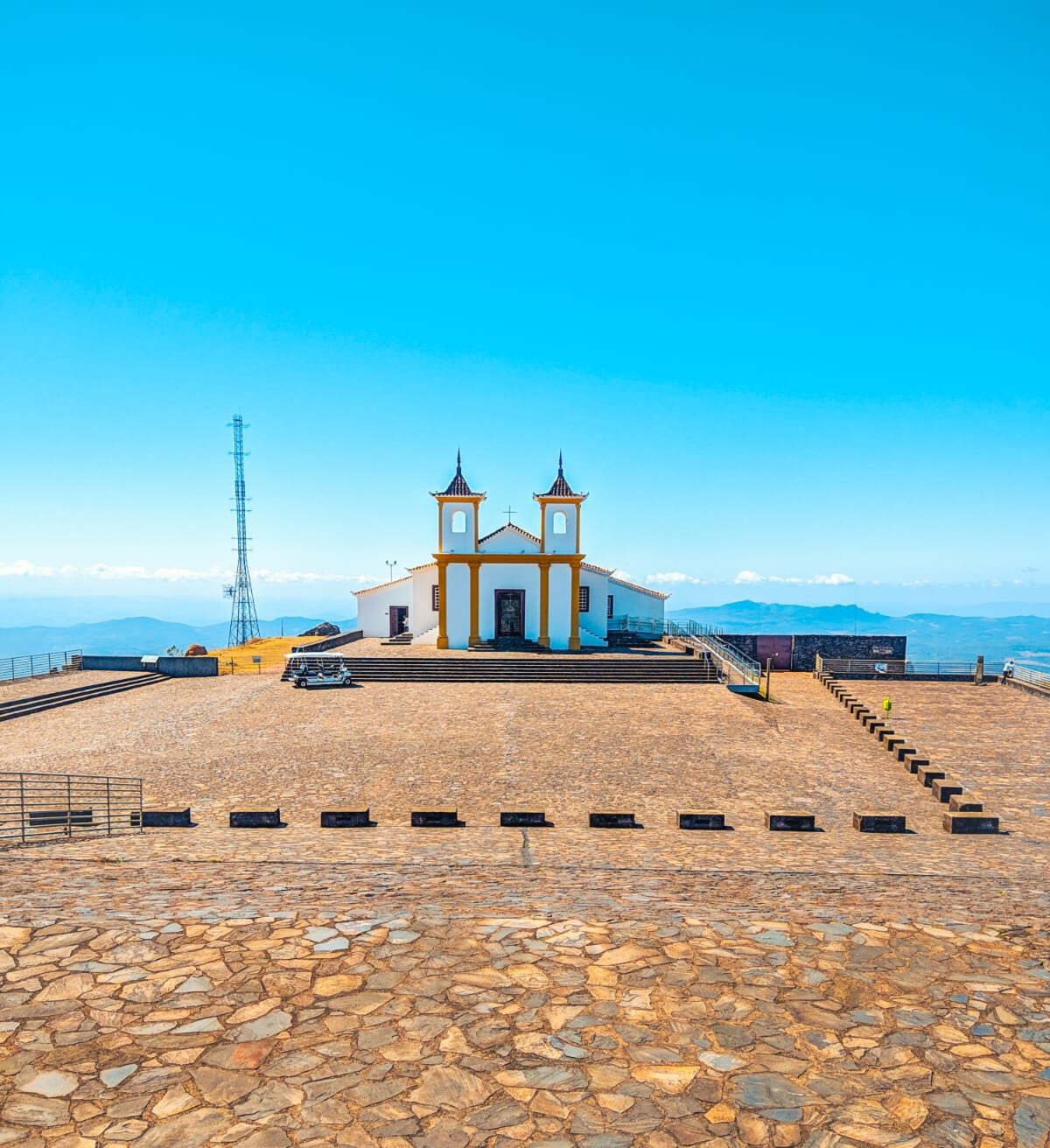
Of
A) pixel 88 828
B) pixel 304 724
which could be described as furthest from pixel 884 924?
pixel 304 724

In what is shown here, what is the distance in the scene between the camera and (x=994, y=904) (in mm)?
7273

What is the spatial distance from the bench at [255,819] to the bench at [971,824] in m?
11.9

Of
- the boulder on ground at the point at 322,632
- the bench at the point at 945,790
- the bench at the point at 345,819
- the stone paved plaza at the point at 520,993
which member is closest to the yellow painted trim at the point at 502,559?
the boulder on ground at the point at 322,632

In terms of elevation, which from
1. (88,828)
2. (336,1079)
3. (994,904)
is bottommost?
(88,828)

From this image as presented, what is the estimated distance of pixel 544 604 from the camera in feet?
112

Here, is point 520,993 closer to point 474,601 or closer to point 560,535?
point 474,601

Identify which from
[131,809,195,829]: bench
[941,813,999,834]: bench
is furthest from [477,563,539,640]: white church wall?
[941,813,999,834]: bench

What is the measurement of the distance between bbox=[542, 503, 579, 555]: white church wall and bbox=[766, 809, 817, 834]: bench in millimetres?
21982

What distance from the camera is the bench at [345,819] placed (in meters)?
13.0

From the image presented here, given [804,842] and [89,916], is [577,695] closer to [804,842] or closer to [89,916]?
[804,842]

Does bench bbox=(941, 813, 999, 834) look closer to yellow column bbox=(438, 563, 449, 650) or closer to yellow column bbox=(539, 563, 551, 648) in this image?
yellow column bbox=(539, 563, 551, 648)

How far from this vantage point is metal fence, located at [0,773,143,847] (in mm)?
12500

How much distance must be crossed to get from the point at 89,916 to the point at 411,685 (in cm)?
2145

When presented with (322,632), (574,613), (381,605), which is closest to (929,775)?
(574,613)
